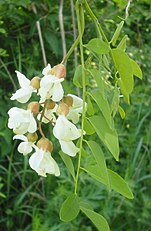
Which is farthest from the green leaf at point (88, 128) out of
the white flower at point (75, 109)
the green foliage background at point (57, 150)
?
the green foliage background at point (57, 150)

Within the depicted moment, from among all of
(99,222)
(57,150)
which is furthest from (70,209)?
(57,150)

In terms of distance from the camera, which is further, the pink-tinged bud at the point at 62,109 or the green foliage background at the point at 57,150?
the green foliage background at the point at 57,150

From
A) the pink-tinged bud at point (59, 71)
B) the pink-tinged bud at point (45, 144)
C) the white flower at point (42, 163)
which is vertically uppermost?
the pink-tinged bud at point (59, 71)

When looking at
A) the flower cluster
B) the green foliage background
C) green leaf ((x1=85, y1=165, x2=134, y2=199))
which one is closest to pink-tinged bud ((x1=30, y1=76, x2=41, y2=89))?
the flower cluster

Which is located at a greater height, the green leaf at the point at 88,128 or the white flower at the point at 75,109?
the white flower at the point at 75,109

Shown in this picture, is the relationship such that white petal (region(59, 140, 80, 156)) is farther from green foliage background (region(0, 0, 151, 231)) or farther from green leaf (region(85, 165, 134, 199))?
green foliage background (region(0, 0, 151, 231))

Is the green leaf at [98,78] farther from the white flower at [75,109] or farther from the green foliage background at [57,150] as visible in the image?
the green foliage background at [57,150]

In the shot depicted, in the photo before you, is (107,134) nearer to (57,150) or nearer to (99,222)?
(99,222)
